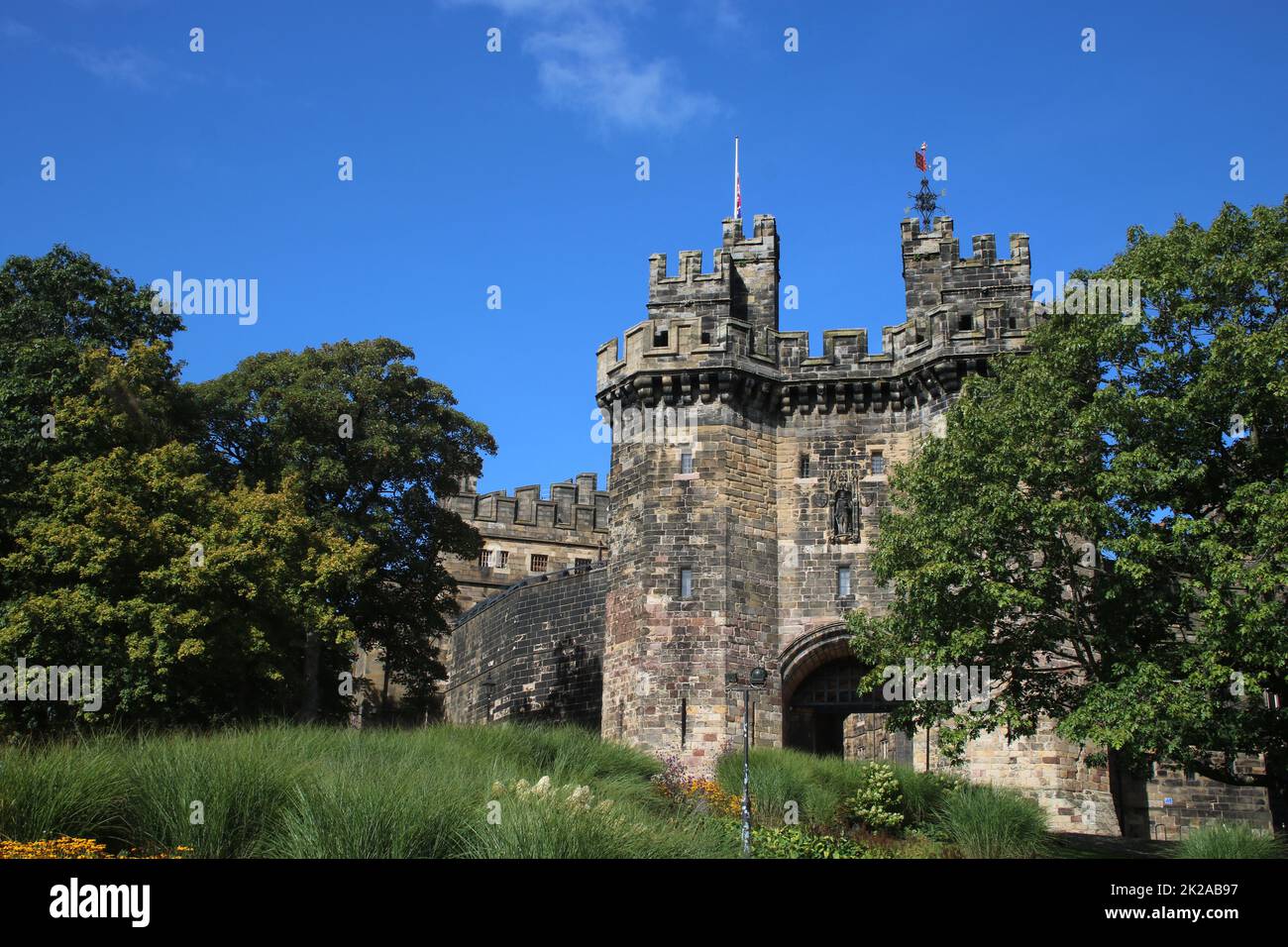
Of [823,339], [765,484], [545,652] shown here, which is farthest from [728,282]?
[545,652]

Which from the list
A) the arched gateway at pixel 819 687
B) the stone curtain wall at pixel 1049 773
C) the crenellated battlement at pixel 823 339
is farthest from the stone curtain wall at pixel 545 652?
the stone curtain wall at pixel 1049 773

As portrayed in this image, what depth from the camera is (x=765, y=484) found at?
104 feet

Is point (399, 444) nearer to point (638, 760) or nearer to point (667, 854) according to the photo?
point (638, 760)

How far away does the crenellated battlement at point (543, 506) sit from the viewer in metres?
58.2

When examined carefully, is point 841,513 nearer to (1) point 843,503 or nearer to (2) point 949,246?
(1) point 843,503

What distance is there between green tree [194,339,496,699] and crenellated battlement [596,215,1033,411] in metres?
4.81

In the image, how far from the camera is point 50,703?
81.2 ft

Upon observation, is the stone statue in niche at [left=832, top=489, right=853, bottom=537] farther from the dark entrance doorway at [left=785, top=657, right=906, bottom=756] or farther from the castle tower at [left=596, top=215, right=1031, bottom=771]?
the dark entrance doorway at [left=785, top=657, right=906, bottom=756]

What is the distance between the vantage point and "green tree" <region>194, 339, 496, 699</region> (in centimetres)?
3097

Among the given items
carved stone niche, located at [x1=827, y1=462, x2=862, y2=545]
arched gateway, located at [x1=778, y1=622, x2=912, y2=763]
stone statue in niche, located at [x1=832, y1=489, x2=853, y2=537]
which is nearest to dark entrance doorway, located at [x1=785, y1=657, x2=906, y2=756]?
arched gateway, located at [x1=778, y1=622, x2=912, y2=763]

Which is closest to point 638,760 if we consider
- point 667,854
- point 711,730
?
point 711,730
